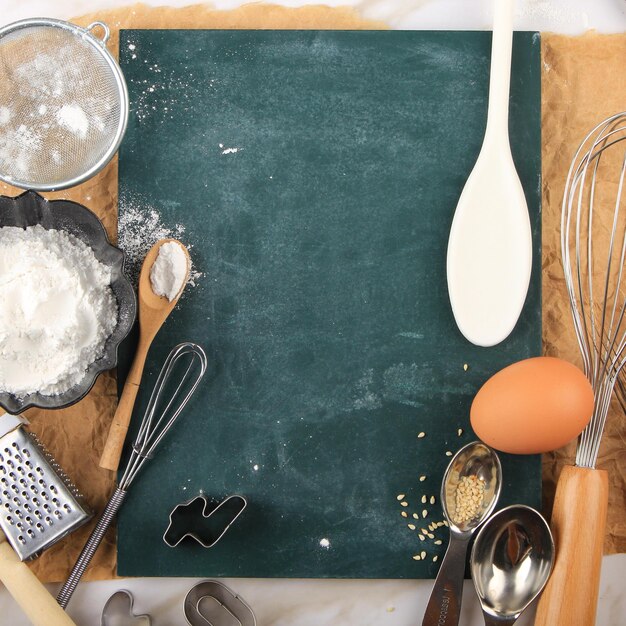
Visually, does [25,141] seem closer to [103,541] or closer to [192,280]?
[192,280]

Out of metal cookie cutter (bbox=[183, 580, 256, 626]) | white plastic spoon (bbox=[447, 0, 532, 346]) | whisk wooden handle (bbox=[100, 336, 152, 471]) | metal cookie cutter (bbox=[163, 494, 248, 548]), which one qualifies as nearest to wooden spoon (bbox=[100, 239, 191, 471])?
whisk wooden handle (bbox=[100, 336, 152, 471])

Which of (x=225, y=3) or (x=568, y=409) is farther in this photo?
(x=225, y=3)

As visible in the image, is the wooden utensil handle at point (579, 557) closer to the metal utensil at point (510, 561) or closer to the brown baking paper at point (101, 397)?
the metal utensil at point (510, 561)

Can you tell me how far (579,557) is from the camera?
816 mm

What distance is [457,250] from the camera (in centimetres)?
86

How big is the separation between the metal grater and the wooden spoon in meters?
0.07

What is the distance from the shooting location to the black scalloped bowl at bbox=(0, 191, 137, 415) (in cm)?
80

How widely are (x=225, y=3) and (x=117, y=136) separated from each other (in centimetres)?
27

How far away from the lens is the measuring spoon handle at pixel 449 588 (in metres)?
0.86

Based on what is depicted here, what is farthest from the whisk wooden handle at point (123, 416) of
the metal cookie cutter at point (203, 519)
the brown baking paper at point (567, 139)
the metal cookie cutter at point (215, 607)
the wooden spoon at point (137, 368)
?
the brown baking paper at point (567, 139)

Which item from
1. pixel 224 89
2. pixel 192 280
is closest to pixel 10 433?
pixel 192 280

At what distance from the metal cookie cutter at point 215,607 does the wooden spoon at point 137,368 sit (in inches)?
8.5

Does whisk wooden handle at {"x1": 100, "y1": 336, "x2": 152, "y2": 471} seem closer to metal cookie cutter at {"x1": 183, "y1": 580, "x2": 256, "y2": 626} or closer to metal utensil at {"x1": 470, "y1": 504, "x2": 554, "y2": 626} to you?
metal cookie cutter at {"x1": 183, "y1": 580, "x2": 256, "y2": 626}

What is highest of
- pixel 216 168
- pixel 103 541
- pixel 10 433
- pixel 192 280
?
pixel 216 168
